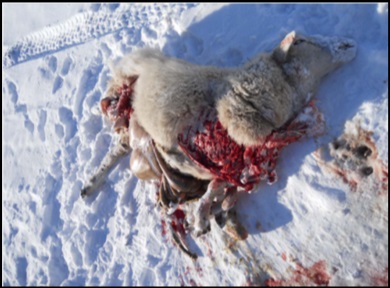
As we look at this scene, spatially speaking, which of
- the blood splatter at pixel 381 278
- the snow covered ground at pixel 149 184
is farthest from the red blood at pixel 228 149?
the blood splatter at pixel 381 278

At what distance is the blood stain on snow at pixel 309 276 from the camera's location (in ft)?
11.9

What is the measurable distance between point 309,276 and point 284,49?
6.92 feet

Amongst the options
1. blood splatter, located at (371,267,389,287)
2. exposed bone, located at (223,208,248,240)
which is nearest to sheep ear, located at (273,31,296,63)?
exposed bone, located at (223,208,248,240)

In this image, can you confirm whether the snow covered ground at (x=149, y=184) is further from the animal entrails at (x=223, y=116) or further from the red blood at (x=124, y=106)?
the red blood at (x=124, y=106)

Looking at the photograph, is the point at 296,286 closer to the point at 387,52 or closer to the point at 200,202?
the point at 200,202

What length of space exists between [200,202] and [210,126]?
81 centimetres

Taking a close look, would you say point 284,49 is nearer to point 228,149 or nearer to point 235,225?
point 228,149

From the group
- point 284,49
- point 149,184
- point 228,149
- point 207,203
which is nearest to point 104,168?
point 149,184

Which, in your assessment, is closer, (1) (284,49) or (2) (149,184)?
(1) (284,49)

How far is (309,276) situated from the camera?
12.2ft

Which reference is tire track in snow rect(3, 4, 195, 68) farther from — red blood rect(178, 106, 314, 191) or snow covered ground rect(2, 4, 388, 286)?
red blood rect(178, 106, 314, 191)

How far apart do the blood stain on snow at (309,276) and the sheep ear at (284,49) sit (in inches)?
74.9

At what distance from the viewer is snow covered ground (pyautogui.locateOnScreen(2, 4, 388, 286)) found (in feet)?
11.6

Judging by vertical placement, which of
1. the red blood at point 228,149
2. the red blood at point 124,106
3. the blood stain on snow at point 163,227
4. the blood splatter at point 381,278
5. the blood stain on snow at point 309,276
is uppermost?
the red blood at point 124,106
